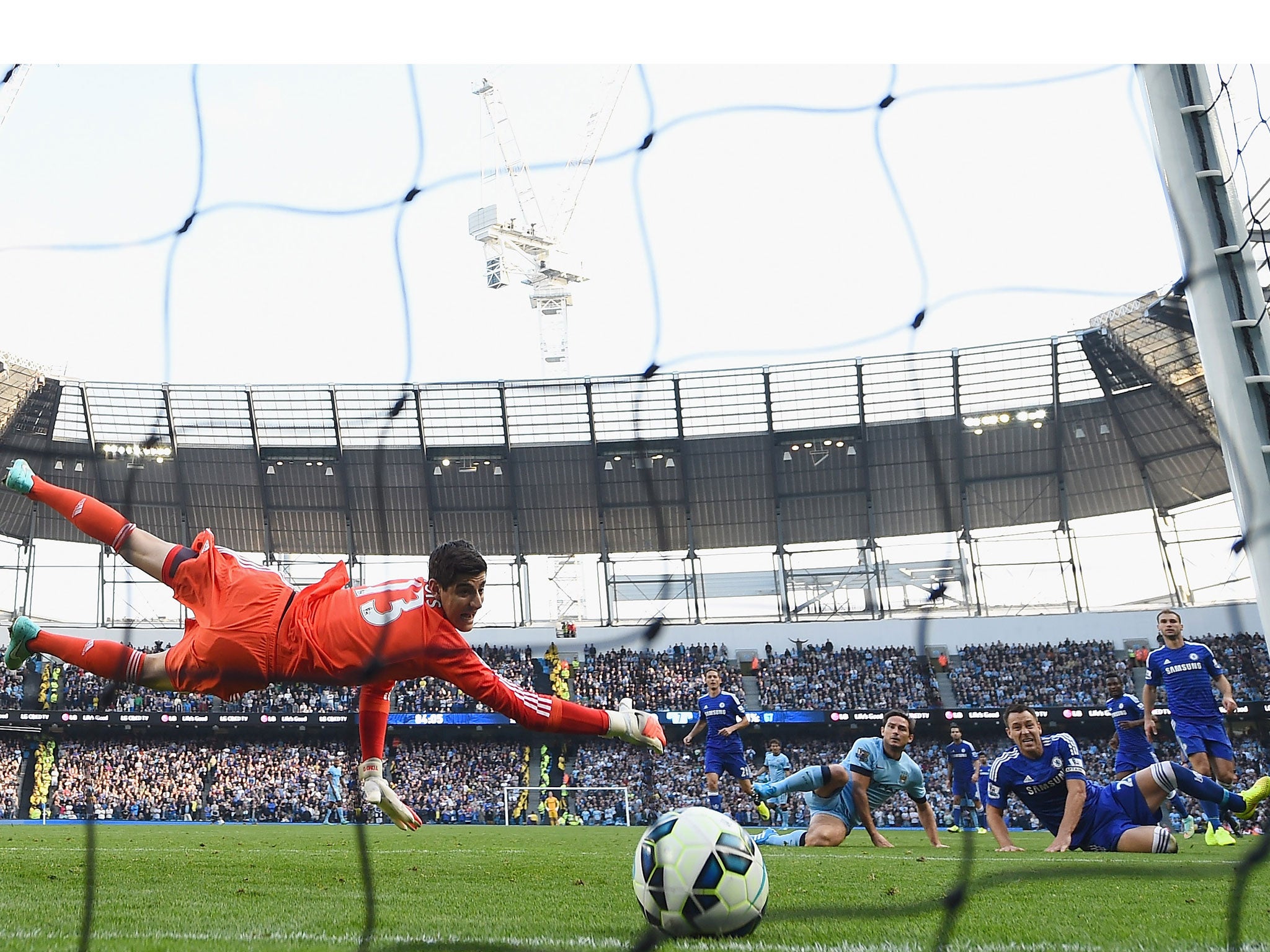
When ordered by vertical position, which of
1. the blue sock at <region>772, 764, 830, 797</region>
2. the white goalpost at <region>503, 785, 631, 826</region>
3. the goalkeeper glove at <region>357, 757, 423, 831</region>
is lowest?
the white goalpost at <region>503, 785, 631, 826</region>

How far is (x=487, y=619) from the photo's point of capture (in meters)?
25.2

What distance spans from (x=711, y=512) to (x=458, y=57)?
73.8 feet

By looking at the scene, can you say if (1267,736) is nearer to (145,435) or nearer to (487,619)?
(487,619)

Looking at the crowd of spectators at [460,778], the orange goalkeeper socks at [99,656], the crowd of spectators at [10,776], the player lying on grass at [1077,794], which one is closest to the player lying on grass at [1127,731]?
the player lying on grass at [1077,794]

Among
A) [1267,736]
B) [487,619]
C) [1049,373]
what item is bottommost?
[1267,736]

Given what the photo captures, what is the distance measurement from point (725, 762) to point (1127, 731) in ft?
11.9

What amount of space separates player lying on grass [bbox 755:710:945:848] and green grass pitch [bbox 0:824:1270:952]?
0.49 m

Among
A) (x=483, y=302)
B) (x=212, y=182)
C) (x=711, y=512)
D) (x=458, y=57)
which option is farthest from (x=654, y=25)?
(x=711, y=512)

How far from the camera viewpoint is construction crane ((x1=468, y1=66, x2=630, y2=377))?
1052 cm

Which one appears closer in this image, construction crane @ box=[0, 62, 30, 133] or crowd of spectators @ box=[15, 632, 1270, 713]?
construction crane @ box=[0, 62, 30, 133]

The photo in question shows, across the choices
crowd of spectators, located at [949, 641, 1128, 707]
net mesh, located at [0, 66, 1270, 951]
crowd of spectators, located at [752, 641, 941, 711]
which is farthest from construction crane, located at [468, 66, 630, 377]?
crowd of spectators, located at [949, 641, 1128, 707]

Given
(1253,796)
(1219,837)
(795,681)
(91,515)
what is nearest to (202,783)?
(795,681)

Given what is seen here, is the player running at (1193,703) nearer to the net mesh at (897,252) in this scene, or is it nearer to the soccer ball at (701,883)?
the net mesh at (897,252)

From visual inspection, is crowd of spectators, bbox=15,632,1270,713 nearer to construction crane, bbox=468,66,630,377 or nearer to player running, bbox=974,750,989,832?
player running, bbox=974,750,989,832
